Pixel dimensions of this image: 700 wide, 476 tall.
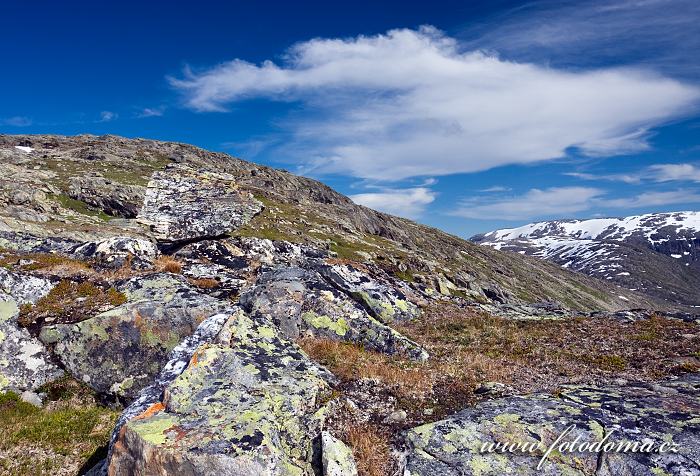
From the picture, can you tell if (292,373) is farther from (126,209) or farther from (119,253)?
(126,209)

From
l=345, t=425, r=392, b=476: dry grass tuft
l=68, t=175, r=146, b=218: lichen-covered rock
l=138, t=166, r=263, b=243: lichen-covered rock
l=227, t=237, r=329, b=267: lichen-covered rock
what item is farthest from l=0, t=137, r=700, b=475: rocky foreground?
l=68, t=175, r=146, b=218: lichen-covered rock

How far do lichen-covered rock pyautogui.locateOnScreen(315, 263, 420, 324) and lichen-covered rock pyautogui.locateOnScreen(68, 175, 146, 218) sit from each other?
241 ft

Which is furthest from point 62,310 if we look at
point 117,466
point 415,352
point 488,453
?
point 488,453

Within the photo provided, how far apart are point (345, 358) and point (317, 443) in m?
4.98

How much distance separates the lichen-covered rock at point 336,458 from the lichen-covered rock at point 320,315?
7010 mm

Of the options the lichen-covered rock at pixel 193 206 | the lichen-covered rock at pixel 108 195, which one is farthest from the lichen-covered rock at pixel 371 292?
the lichen-covered rock at pixel 108 195

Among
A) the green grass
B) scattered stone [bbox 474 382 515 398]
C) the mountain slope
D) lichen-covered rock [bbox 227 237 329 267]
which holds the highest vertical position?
the mountain slope

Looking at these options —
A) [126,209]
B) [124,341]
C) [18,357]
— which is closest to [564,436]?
[124,341]

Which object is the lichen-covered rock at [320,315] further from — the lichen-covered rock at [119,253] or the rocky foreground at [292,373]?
the lichen-covered rock at [119,253]

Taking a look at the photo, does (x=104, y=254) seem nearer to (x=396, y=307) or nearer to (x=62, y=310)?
(x=62, y=310)

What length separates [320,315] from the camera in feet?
53.6

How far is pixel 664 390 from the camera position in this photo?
1030 centimetres

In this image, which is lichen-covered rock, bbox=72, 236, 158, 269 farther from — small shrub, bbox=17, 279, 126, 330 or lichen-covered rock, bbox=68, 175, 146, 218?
lichen-covered rock, bbox=68, 175, 146, 218

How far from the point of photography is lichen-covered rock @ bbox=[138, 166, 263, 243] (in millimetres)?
31000
